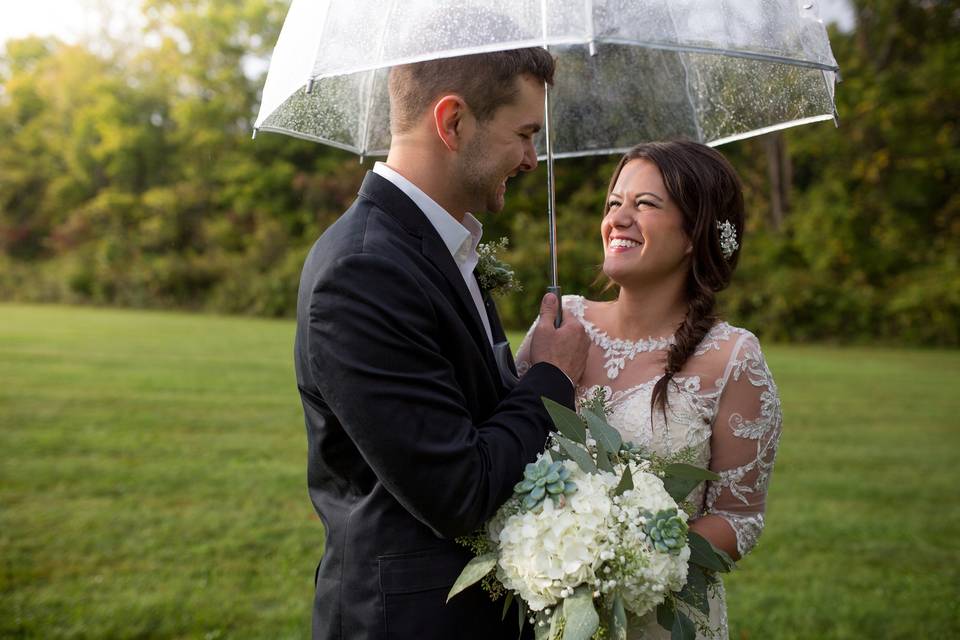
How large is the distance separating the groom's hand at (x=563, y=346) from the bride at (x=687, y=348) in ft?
1.51

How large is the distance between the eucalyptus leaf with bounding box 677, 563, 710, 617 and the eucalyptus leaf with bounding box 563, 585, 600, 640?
1.17ft

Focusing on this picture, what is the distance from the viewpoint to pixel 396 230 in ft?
6.88

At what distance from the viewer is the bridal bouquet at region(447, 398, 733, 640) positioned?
1969 millimetres

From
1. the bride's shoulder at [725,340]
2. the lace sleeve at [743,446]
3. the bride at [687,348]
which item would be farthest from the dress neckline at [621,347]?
the lace sleeve at [743,446]

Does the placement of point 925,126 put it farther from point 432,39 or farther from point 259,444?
point 432,39

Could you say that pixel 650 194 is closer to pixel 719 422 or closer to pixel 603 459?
pixel 719 422

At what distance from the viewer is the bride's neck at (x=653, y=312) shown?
3.09 m

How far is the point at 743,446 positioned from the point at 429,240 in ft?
4.11

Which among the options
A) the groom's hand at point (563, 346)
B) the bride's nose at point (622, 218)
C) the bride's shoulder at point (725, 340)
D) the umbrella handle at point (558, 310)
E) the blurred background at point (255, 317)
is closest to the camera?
the groom's hand at point (563, 346)

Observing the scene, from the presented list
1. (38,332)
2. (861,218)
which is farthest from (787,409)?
(38,332)

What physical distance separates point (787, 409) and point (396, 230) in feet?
32.8

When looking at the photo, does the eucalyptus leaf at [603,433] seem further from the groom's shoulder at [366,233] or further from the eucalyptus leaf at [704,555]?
the groom's shoulder at [366,233]

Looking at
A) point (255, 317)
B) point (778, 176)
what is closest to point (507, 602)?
point (778, 176)

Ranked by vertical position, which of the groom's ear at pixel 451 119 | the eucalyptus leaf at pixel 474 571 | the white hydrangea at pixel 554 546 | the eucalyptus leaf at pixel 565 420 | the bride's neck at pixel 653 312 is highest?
the groom's ear at pixel 451 119
